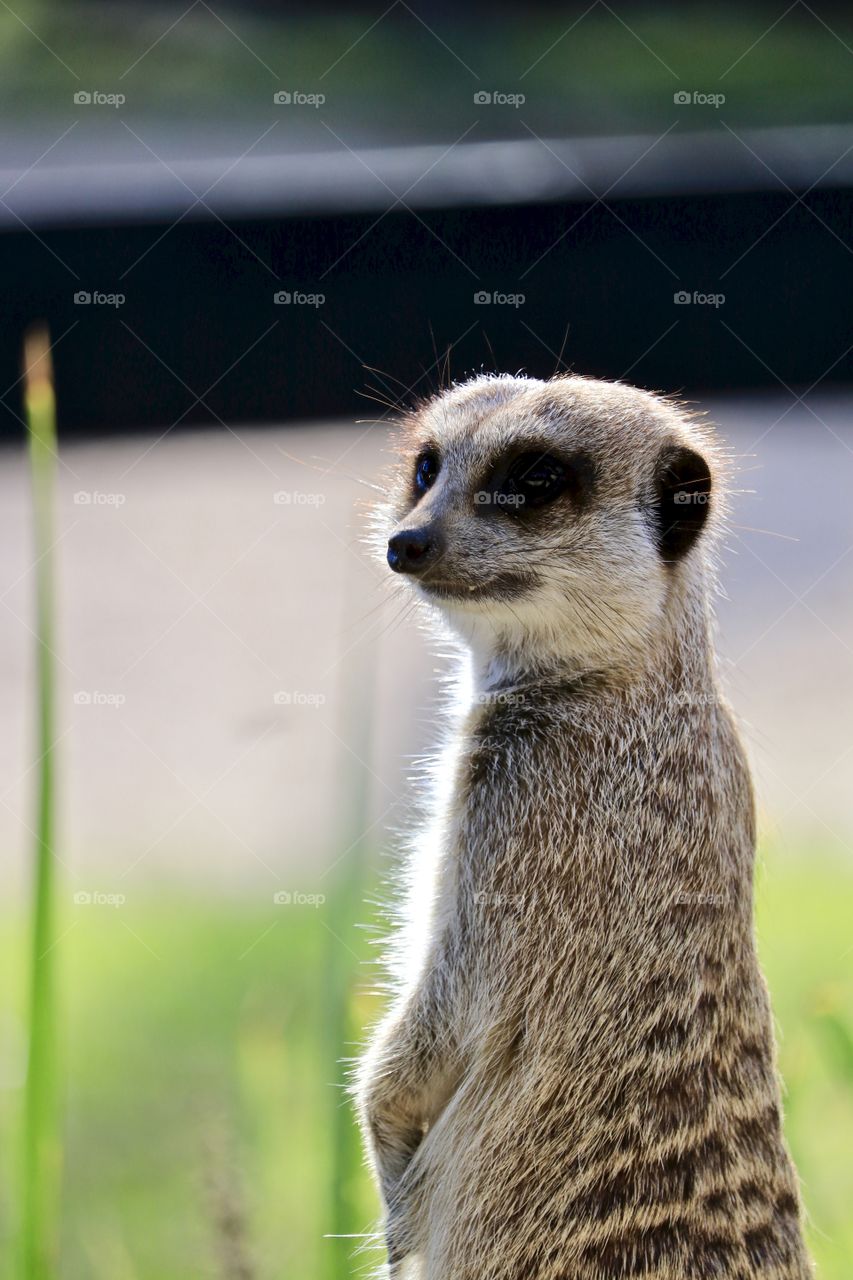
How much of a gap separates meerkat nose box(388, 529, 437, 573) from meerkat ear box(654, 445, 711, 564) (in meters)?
0.27

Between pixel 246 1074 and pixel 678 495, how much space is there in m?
0.85

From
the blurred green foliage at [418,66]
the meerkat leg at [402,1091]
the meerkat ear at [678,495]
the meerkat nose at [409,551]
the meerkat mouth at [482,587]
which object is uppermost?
the blurred green foliage at [418,66]

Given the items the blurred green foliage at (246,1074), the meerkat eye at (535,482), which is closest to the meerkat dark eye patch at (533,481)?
the meerkat eye at (535,482)

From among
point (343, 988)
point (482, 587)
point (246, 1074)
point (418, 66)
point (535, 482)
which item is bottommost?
point (246, 1074)

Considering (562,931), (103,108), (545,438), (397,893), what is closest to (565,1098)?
(562,931)

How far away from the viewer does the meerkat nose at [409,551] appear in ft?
4.63

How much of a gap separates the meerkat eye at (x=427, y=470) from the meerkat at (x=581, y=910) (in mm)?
41

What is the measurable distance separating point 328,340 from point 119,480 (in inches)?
27.6

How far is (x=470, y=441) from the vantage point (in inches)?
60.0

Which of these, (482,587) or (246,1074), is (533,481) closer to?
(482,587)

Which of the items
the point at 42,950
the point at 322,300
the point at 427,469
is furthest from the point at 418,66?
the point at 42,950

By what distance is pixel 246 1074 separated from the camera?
1.73 m

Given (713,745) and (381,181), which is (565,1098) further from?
(381,181)

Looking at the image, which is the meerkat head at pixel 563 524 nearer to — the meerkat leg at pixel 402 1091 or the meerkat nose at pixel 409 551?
the meerkat nose at pixel 409 551
